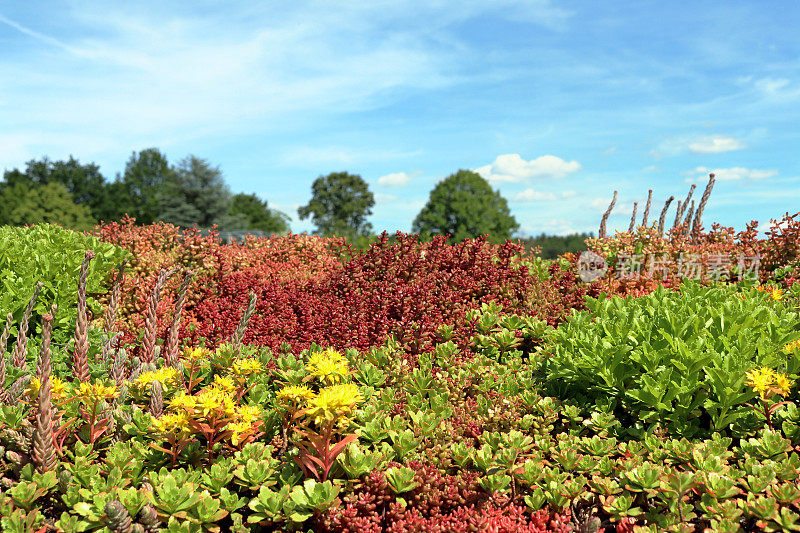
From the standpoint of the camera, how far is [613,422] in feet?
11.2

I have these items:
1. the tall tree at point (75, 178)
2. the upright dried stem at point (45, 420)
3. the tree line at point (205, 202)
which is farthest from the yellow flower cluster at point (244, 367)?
the tall tree at point (75, 178)

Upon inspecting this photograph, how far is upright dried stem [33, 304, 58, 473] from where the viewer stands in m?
2.78

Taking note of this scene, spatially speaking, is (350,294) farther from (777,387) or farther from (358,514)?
(777,387)

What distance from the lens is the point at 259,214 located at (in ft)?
198

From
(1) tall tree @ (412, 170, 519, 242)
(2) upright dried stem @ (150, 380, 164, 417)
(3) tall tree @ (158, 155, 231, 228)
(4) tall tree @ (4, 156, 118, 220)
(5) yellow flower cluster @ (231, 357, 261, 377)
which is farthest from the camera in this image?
(4) tall tree @ (4, 156, 118, 220)

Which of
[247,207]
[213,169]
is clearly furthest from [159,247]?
[247,207]

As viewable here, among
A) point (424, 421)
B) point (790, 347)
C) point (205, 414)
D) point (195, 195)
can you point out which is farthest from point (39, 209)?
point (790, 347)

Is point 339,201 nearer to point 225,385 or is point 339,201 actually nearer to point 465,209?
point 465,209

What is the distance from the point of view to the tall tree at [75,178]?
5447 centimetres

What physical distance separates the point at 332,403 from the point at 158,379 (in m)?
1.36

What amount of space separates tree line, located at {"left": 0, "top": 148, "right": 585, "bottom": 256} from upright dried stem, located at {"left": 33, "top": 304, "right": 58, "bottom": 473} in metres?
23.1

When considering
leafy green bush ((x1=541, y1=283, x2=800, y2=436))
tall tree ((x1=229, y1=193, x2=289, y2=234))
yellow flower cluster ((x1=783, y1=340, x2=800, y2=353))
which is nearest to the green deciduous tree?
tall tree ((x1=229, y1=193, x2=289, y2=234))

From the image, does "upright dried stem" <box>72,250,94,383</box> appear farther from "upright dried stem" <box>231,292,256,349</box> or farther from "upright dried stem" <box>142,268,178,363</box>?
"upright dried stem" <box>231,292,256,349</box>

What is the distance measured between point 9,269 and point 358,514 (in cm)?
547
